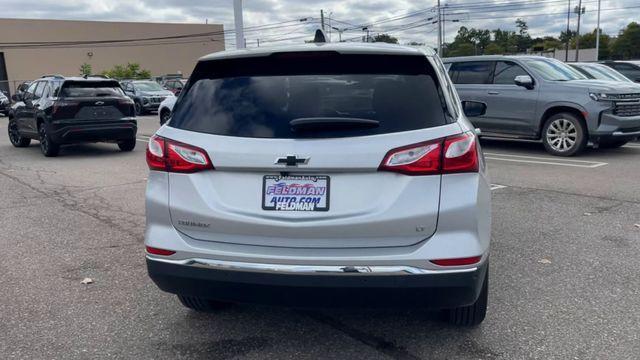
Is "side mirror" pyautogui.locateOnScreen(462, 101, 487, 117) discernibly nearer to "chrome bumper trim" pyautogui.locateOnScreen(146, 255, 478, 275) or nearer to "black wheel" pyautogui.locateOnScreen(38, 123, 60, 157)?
"chrome bumper trim" pyautogui.locateOnScreen(146, 255, 478, 275)

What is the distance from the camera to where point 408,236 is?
2.82 m

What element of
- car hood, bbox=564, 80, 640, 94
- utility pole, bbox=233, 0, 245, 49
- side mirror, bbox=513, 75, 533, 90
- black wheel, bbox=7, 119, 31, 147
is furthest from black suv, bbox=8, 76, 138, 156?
car hood, bbox=564, 80, 640, 94

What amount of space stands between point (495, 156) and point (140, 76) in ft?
176

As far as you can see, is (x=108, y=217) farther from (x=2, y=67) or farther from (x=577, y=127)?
(x=2, y=67)

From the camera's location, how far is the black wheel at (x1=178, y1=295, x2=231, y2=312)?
12.4ft

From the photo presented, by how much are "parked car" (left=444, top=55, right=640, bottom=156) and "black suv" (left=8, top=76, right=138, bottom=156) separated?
23.9 ft

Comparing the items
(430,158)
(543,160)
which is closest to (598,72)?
(543,160)

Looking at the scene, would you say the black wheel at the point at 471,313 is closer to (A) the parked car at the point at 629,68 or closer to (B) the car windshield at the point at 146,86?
(A) the parked car at the point at 629,68

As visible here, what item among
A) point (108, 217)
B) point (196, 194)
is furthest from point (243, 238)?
point (108, 217)

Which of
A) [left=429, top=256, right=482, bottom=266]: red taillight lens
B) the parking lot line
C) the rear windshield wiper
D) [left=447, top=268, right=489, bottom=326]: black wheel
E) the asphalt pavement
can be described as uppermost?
the rear windshield wiper

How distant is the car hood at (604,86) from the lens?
10.3m

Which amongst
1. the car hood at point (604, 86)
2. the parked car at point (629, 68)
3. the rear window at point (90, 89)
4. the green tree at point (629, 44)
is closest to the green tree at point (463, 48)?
the green tree at point (629, 44)

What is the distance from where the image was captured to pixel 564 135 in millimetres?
10766

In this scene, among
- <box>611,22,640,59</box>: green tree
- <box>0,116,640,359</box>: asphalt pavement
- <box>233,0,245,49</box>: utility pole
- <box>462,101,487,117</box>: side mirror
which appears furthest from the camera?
<box>611,22,640,59</box>: green tree
